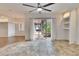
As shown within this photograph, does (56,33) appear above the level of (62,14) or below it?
below

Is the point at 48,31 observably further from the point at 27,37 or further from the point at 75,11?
the point at 75,11

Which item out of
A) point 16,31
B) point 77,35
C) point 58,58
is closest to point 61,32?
point 77,35

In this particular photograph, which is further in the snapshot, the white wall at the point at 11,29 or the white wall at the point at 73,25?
the white wall at the point at 11,29

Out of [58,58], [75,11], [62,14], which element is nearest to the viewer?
[58,58]

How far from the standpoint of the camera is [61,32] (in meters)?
9.35

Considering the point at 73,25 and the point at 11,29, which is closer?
the point at 73,25

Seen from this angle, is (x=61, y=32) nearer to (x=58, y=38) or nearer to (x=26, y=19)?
(x=58, y=38)

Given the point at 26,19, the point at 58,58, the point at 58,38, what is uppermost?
the point at 26,19

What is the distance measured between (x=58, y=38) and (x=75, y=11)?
9.22 feet

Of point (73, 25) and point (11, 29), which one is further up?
point (73, 25)

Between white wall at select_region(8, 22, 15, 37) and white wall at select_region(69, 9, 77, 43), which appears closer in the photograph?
white wall at select_region(69, 9, 77, 43)

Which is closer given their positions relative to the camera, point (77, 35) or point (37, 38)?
point (77, 35)

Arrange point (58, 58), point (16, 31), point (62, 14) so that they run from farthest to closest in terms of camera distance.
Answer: point (16, 31) → point (62, 14) → point (58, 58)

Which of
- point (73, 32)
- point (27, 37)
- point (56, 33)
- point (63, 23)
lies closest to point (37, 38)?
point (27, 37)
